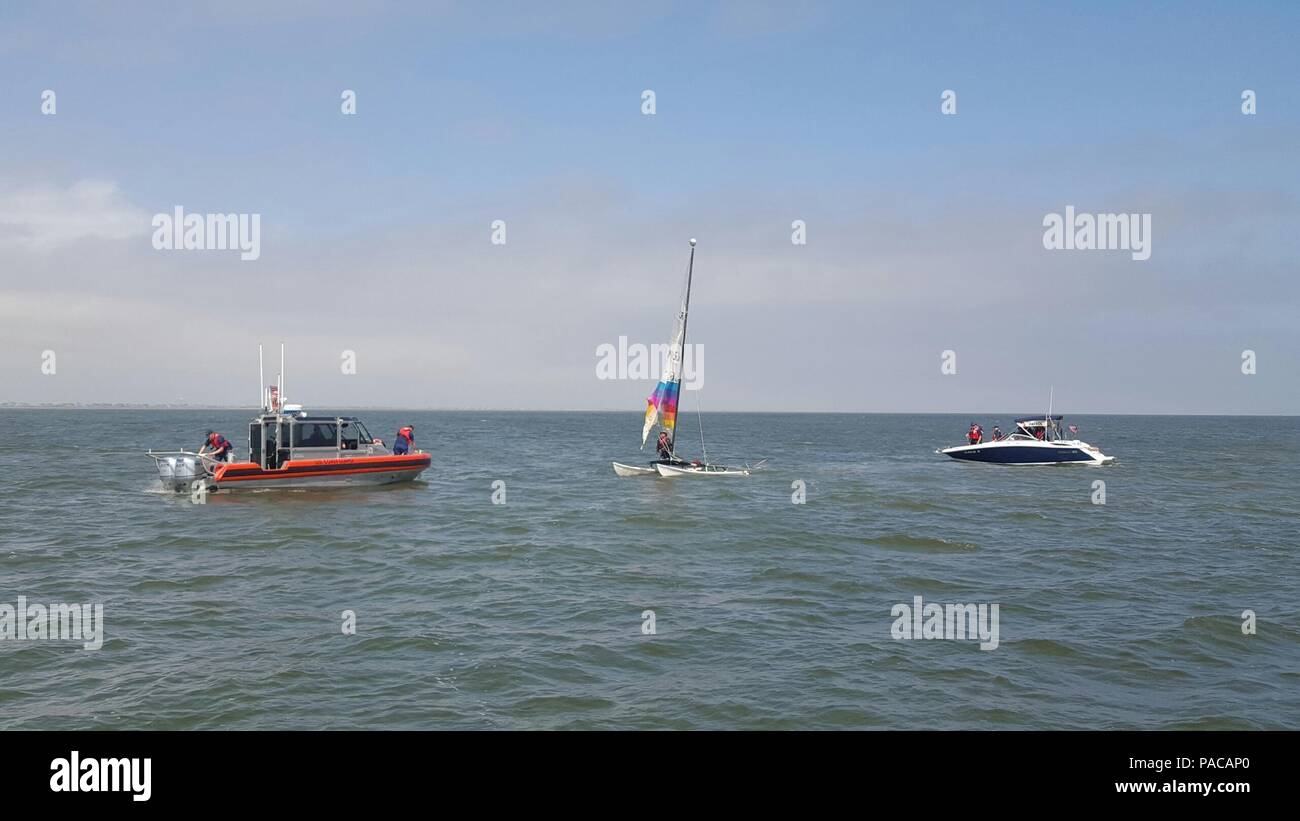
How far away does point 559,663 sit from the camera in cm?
1288

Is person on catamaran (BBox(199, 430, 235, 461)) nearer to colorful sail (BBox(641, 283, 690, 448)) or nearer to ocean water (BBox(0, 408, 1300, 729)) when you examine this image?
ocean water (BBox(0, 408, 1300, 729))

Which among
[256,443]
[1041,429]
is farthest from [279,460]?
[1041,429]

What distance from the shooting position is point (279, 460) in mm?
33812

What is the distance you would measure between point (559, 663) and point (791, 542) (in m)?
13.2

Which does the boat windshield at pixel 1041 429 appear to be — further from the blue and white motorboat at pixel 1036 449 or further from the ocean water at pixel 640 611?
the ocean water at pixel 640 611

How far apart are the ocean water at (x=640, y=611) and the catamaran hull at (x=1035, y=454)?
1840 centimetres

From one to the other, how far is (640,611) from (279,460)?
905 inches

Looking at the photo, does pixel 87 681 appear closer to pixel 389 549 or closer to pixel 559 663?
pixel 559 663

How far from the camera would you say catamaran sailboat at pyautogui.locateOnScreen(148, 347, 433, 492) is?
3338 centimetres

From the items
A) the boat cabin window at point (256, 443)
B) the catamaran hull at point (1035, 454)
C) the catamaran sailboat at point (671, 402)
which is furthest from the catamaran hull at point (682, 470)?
the catamaran hull at point (1035, 454)

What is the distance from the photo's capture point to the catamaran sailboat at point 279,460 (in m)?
33.4

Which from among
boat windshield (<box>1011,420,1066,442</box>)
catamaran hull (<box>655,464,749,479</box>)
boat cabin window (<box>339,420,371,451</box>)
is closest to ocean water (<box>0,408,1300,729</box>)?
boat cabin window (<box>339,420,371,451</box>)
